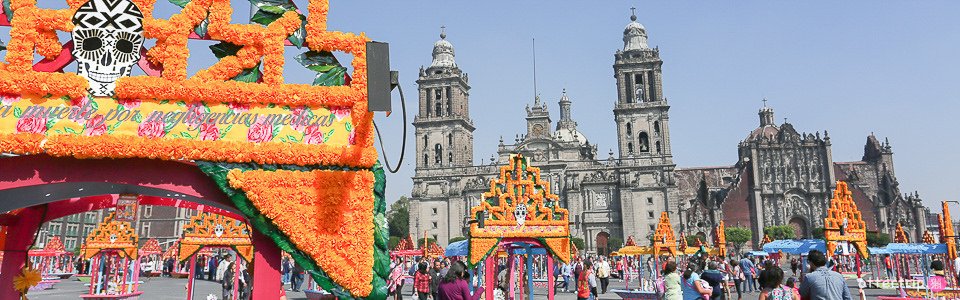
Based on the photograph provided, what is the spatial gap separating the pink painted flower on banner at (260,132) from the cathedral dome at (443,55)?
69.0 meters

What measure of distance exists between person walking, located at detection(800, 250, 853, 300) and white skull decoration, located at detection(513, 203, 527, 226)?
7589mm

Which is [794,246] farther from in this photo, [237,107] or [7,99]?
[7,99]

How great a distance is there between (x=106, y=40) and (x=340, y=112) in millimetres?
2333

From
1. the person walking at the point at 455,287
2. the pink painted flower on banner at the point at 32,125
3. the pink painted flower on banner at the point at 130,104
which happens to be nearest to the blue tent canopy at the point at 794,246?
the person walking at the point at 455,287

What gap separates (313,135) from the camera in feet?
21.0

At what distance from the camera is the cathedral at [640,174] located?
64188 millimetres

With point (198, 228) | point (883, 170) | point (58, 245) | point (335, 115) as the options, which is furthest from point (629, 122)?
point (335, 115)

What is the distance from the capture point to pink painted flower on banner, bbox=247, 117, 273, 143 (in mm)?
6262

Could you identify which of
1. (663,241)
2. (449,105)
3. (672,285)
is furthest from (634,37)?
(672,285)

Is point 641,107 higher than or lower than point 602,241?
higher

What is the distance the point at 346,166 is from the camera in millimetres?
6418

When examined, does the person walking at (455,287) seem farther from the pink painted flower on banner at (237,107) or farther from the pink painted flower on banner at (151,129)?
the pink painted flower on banner at (151,129)

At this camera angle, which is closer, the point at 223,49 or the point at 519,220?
the point at 223,49

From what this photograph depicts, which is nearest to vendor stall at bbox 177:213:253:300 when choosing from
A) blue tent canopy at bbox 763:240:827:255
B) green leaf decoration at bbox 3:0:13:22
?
green leaf decoration at bbox 3:0:13:22
